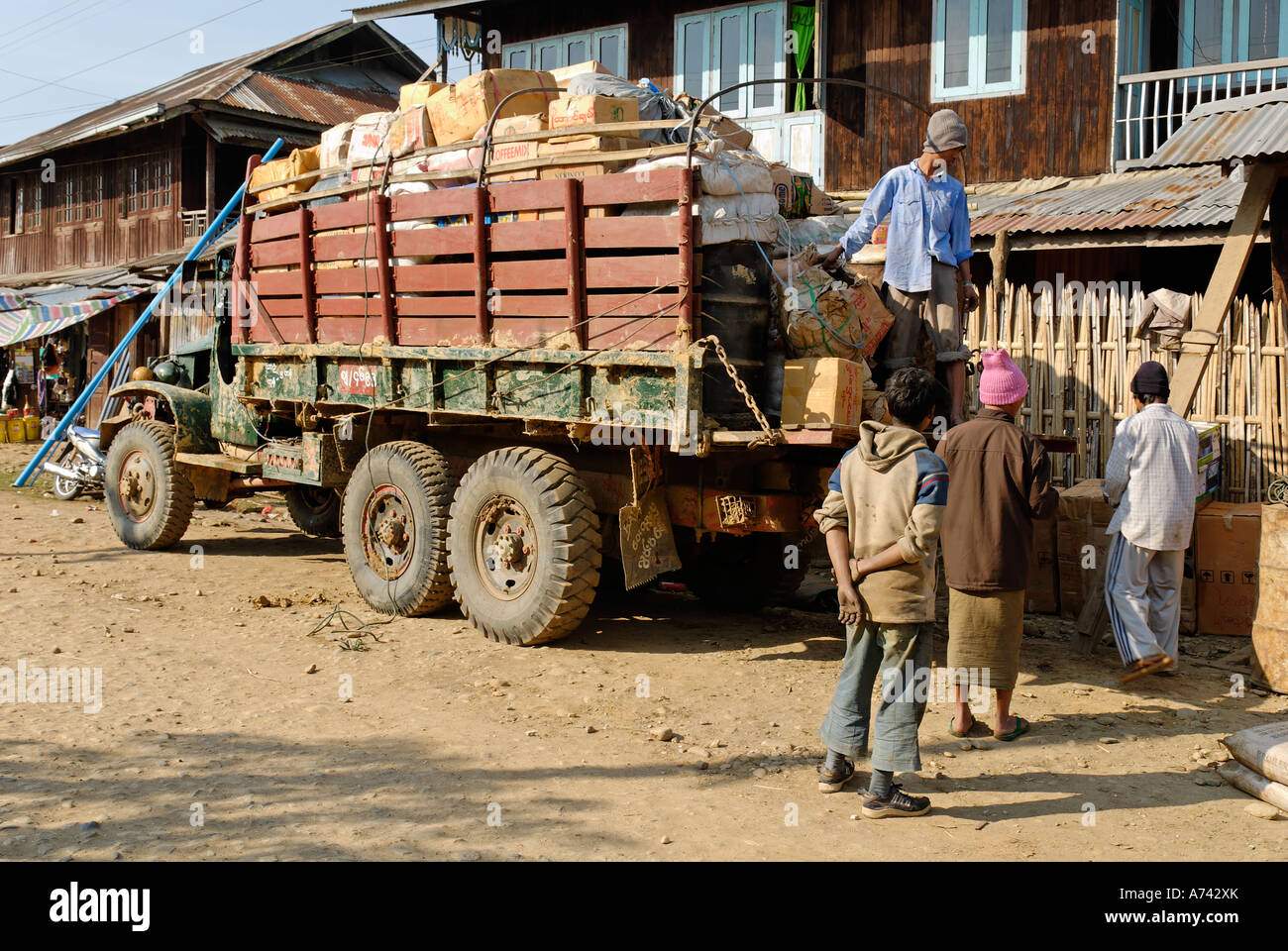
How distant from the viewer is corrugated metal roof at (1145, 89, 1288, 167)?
6.59 meters

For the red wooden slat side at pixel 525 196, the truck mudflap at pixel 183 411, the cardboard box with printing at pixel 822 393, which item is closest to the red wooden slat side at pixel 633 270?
the red wooden slat side at pixel 525 196

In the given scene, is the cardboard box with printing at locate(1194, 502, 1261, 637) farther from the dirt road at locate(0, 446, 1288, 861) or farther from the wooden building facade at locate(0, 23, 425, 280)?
the wooden building facade at locate(0, 23, 425, 280)

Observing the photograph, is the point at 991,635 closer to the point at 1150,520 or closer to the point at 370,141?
the point at 1150,520

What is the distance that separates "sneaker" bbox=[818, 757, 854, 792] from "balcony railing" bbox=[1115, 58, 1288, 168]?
30.9 ft

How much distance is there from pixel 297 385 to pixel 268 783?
14.7 feet

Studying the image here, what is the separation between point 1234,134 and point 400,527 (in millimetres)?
5726

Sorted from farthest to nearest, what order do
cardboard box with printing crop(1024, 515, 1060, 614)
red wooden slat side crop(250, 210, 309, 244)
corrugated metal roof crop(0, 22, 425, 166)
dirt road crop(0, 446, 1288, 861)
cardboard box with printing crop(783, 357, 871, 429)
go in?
1. corrugated metal roof crop(0, 22, 425, 166)
2. red wooden slat side crop(250, 210, 309, 244)
3. cardboard box with printing crop(1024, 515, 1060, 614)
4. cardboard box with printing crop(783, 357, 871, 429)
5. dirt road crop(0, 446, 1288, 861)

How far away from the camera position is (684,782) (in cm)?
463

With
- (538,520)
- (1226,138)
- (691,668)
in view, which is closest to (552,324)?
(538,520)

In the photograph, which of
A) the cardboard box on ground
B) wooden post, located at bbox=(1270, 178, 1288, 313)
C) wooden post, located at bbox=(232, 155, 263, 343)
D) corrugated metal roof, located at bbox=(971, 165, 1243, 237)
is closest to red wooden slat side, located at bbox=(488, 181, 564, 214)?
wooden post, located at bbox=(232, 155, 263, 343)

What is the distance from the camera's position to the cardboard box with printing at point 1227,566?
7102mm

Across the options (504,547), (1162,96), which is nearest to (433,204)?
(504,547)

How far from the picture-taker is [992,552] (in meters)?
5.21

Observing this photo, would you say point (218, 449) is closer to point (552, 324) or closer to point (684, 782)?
point (552, 324)
